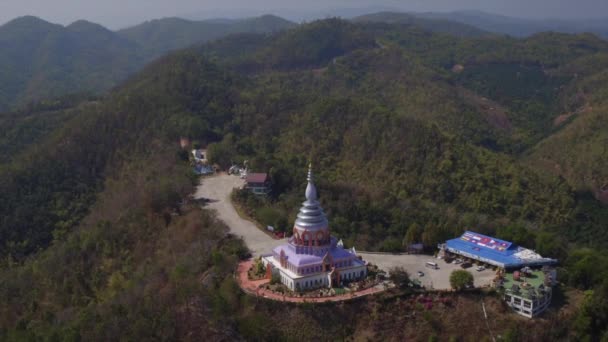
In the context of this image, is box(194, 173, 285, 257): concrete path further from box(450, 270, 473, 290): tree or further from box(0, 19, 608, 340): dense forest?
box(450, 270, 473, 290): tree

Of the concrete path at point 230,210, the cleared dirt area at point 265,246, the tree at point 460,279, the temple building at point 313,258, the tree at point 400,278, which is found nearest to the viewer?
the tree at point 460,279

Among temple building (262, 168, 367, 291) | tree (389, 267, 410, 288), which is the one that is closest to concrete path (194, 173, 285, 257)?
temple building (262, 168, 367, 291)

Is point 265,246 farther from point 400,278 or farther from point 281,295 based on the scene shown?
point 400,278

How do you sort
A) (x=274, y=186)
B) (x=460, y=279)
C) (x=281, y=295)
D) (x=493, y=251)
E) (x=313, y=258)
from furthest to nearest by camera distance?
(x=274, y=186)
(x=493, y=251)
(x=313, y=258)
(x=460, y=279)
(x=281, y=295)

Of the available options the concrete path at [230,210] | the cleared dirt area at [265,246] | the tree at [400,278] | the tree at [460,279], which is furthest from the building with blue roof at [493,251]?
the concrete path at [230,210]

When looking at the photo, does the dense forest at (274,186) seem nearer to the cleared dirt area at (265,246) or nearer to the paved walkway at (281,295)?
the paved walkway at (281,295)

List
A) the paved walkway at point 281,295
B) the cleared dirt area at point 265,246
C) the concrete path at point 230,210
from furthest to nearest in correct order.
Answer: the concrete path at point 230,210, the cleared dirt area at point 265,246, the paved walkway at point 281,295

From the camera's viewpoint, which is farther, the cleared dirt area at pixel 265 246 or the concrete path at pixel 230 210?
the concrete path at pixel 230 210

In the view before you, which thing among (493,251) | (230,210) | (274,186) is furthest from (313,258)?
(274,186)
